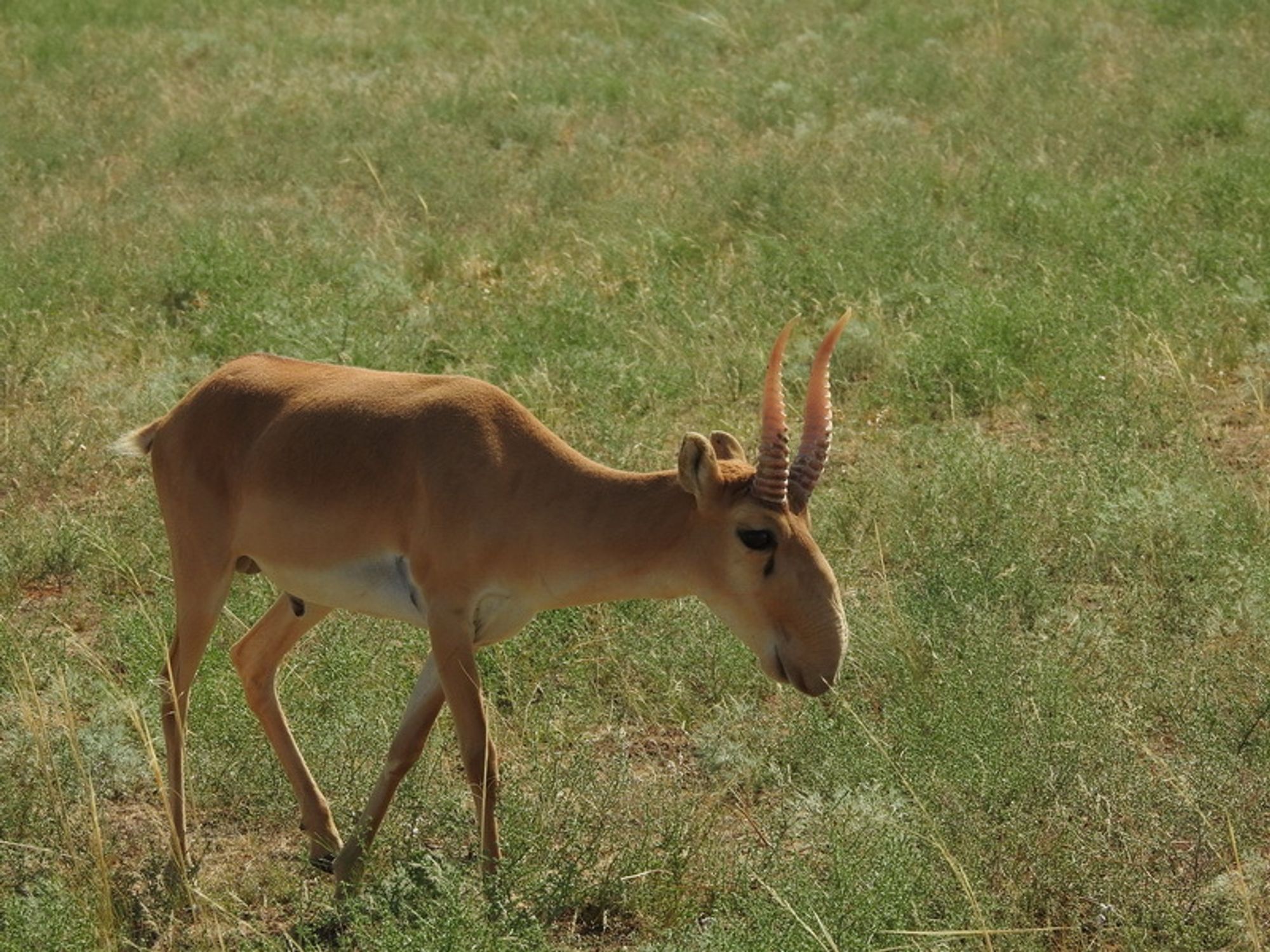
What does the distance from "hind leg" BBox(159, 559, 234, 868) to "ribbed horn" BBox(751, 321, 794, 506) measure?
202cm

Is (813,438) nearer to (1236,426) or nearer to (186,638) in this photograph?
(186,638)

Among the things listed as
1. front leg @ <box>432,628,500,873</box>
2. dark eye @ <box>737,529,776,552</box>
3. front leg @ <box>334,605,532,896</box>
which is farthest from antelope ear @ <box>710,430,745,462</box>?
front leg @ <box>432,628,500,873</box>

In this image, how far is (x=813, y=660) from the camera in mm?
5848

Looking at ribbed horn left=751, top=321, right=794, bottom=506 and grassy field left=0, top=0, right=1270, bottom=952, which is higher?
ribbed horn left=751, top=321, right=794, bottom=506

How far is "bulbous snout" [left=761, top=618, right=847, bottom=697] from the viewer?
5.84 m

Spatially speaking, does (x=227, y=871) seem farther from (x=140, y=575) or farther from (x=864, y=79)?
(x=864, y=79)

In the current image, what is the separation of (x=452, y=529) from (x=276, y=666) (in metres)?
1.27

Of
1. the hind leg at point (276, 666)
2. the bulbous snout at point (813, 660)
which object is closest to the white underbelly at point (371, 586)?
the hind leg at point (276, 666)

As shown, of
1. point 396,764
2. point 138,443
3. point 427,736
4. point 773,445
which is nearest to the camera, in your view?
point 773,445

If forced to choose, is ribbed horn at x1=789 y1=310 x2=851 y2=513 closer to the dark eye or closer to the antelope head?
the antelope head

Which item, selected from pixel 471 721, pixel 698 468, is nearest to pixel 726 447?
pixel 698 468

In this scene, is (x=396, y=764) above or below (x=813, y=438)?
below

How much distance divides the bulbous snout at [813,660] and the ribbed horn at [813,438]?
420mm

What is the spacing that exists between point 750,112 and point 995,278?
5.60 metres
